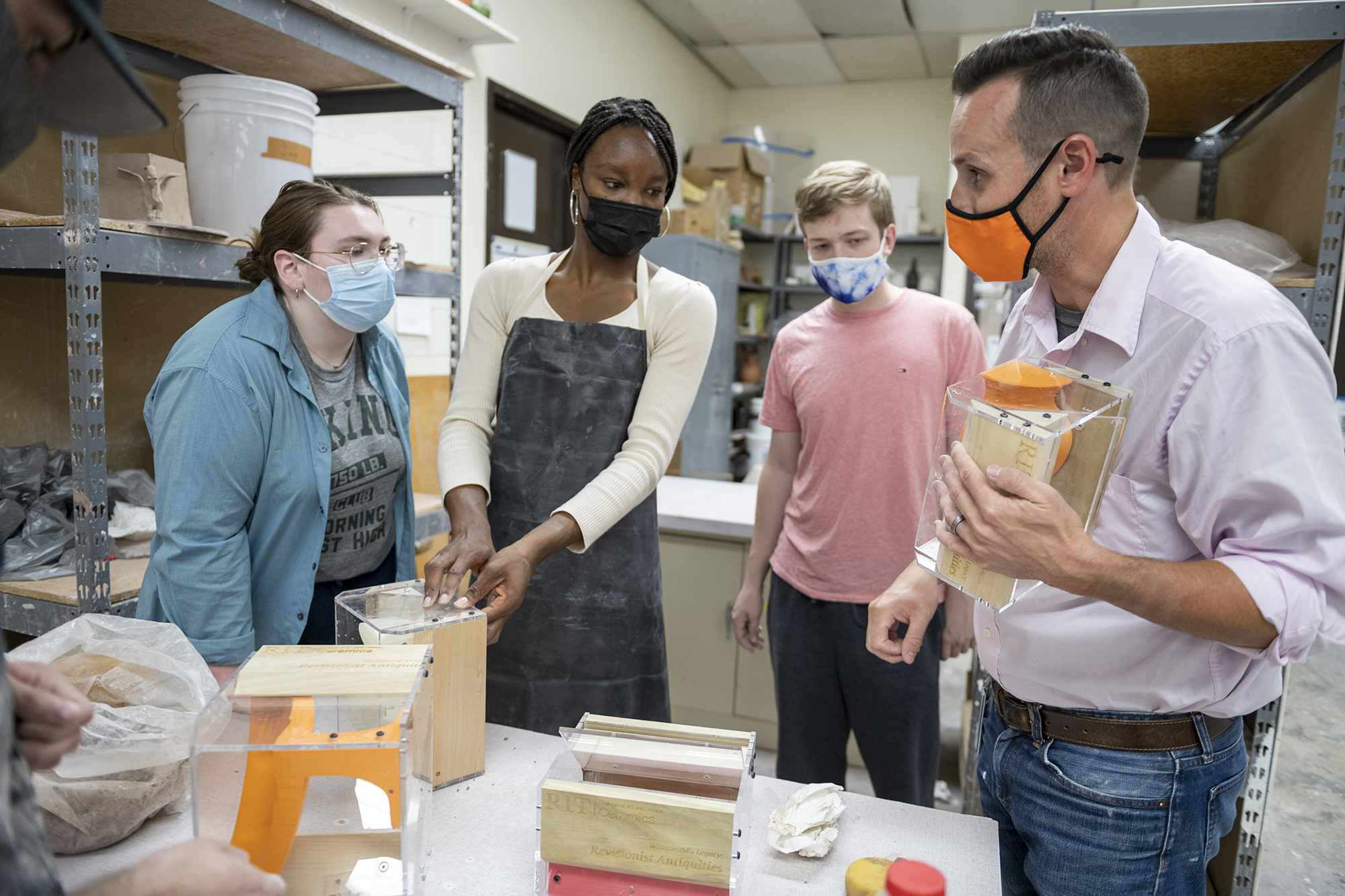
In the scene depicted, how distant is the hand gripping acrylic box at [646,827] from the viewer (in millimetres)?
860

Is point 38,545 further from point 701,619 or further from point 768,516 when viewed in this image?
point 701,619

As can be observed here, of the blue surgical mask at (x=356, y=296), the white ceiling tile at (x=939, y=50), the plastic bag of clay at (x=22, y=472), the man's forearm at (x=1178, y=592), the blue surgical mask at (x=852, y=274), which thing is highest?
the white ceiling tile at (x=939, y=50)

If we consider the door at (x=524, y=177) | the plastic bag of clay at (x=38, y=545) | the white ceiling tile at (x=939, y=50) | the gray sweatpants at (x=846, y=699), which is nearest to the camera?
the plastic bag of clay at (x=38, y=545)

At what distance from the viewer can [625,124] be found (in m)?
1.55

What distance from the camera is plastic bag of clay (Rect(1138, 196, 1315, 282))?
1741 mm

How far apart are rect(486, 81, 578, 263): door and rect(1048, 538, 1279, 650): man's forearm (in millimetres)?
3181

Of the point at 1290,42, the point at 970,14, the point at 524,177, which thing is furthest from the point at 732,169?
the point at 1290,42

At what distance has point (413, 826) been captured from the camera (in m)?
0.88

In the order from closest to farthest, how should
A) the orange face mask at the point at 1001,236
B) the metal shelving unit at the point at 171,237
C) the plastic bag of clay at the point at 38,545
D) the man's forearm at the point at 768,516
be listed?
the orange face mask at the point at 1001,236
the metal shelving unit at the point at 171,237
the plastic bag of clay at the point at 38,545
the man's forearm at the point at 768,516

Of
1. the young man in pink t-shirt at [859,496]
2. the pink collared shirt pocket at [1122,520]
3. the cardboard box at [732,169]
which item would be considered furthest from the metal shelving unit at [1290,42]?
the cardboard box at [732,169]

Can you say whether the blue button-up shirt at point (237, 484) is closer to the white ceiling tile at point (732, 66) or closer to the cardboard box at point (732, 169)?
the cardboard box at point (732, 169)

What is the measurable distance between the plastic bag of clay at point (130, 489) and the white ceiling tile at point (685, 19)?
4.13 metres

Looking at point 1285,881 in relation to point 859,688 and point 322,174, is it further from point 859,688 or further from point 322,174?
point 322,174

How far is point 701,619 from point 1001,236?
2067mm
